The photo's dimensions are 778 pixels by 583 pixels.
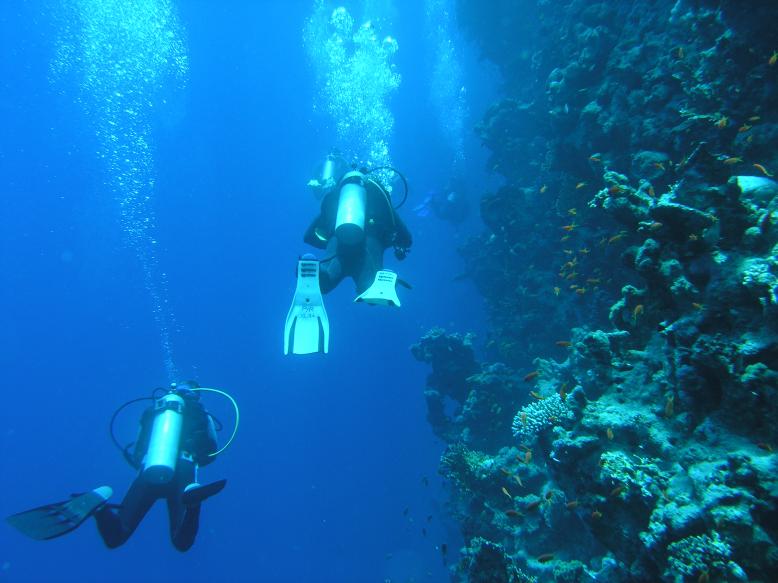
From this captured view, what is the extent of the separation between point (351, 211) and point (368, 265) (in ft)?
2.68

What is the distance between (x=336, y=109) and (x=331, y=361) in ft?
122

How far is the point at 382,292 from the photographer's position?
5.06m

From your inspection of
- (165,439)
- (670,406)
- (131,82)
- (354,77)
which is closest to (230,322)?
(354,77)

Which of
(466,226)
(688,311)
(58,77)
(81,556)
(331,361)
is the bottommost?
(688,311)

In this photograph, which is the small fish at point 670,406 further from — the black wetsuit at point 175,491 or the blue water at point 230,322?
the blue water at point 230,322

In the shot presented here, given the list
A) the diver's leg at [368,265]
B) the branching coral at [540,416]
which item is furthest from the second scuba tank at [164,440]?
the branching coral at [540,416]

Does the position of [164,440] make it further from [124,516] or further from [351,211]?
[351,211]

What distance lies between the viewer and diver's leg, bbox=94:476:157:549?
19.0 ft

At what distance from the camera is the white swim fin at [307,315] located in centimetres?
522

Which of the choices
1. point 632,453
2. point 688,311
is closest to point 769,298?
point 688,311

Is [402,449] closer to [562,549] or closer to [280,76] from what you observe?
[562,549]

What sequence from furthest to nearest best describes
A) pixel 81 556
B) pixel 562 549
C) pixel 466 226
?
pixel 81 556 < pixel 466 226 < pixel 562 549

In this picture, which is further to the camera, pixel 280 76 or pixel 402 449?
pixel 280 76

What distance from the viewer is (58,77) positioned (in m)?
54.3
